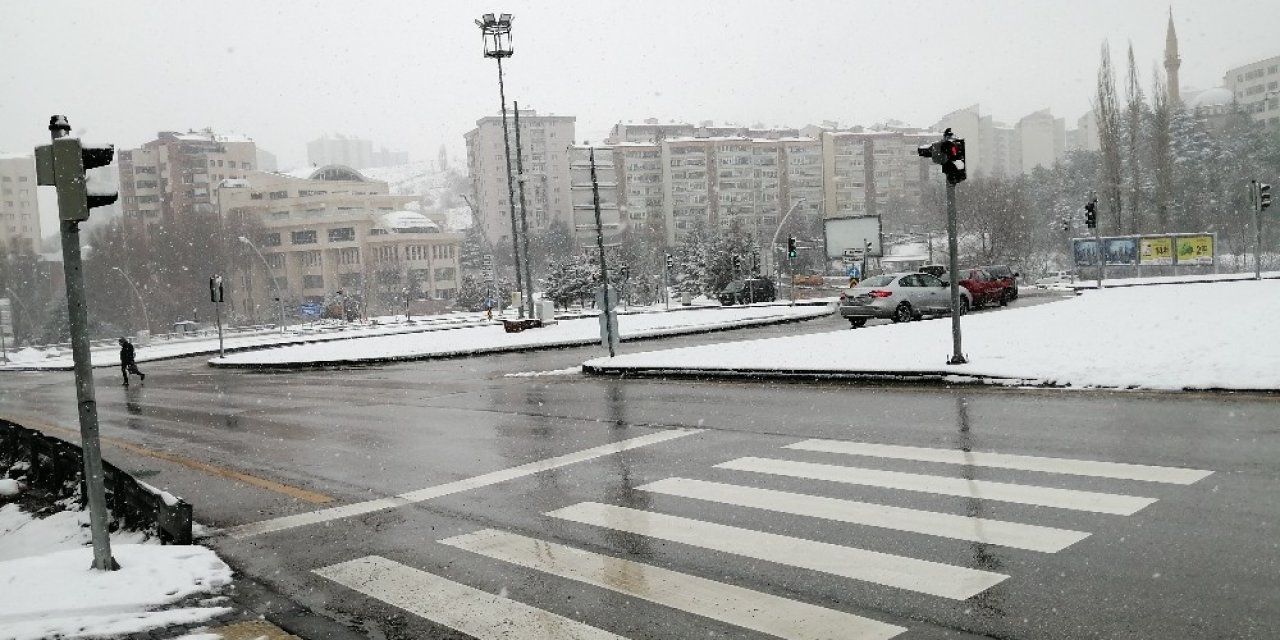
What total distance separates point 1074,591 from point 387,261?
372 ft

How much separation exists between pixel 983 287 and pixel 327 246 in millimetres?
97899

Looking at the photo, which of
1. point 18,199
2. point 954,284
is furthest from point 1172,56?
point 18,199

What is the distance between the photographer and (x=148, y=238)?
106 metres

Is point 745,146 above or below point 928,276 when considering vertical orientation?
above

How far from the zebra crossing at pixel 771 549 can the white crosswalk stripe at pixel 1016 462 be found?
0.02 metres

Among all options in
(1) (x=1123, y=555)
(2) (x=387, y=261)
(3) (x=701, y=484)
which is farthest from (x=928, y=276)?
(2) (x=387, y=261)

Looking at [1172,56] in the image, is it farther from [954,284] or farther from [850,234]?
[954,284]

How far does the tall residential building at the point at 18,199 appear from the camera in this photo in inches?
5541

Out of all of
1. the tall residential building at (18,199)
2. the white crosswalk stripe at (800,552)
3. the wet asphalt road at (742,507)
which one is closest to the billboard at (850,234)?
the wet asphalt road at (742,507)

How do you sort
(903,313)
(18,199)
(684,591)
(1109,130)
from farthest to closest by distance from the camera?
(18,199)
(1109,130)
(903,313)
(684,591)

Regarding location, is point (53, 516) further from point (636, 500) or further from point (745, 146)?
point (745, 146)

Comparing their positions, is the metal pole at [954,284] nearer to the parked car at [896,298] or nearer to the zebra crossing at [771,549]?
the zebra crossing at [771,549]

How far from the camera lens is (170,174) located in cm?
13650

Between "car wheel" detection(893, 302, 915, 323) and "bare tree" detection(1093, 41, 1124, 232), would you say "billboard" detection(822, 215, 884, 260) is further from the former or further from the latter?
"car wheel" detection(893, 302, 915, 323)
